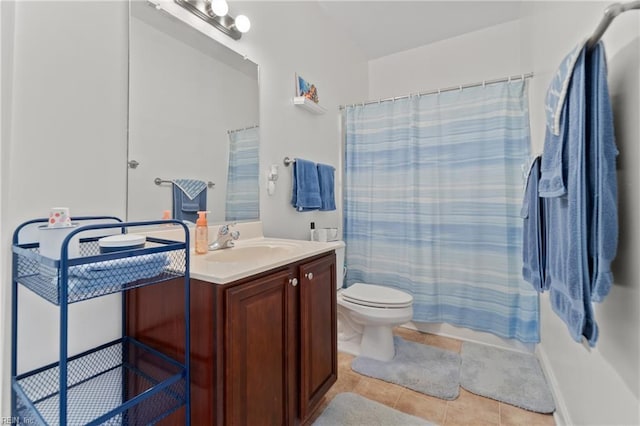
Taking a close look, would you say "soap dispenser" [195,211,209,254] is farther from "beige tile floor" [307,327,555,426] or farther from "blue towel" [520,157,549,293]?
"blue towel" [520,157,549,293]

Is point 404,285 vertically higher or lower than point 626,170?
lower

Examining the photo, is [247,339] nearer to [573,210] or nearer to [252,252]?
[252,252]

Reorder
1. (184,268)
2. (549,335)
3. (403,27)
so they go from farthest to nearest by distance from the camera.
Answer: (403,27), (549,335), (184,268)

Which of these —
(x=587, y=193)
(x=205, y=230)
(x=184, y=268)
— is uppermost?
(x=587, y=193)

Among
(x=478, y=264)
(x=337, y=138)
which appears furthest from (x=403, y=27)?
(x=478, y=264)

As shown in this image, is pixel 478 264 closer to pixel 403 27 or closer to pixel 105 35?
pixel 403 27

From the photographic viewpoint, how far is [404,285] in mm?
2422

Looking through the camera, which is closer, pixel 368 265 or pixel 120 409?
pixel 120 409

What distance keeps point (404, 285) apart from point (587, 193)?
184 cm

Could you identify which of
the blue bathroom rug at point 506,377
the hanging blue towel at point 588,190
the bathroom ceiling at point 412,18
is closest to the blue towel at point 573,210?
the hanging blue towel at point 588,190

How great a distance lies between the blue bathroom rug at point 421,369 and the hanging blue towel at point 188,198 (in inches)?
55.0

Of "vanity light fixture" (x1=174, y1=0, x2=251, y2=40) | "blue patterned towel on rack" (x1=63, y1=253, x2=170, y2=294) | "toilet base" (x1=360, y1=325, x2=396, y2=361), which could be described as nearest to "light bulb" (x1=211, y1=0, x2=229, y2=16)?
"vanity light fixture" (x1=174, y1=0, x2=251, y2=40)

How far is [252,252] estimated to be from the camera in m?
1.46

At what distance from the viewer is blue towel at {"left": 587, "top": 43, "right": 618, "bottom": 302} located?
0.67 m
